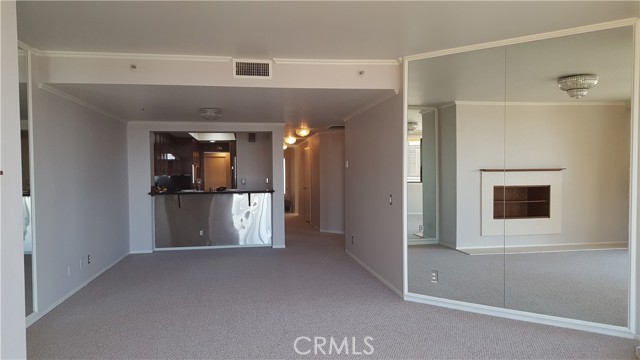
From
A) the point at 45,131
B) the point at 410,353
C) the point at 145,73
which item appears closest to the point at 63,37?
the point at 145,73

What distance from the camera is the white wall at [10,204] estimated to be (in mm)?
2039

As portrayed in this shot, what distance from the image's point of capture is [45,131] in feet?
11.7

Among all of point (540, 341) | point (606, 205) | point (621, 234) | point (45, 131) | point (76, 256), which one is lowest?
point (540, 341)

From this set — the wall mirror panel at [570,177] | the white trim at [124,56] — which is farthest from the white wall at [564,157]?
the white trim at [124,56]

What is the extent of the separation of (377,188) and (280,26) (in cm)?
242

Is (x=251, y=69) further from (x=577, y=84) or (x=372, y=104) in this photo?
(x=577, y=84)

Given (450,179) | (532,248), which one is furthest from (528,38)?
(532,248)

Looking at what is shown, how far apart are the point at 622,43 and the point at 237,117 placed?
4.77m

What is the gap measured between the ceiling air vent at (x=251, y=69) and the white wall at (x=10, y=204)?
5.98ft

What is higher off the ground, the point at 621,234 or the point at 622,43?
the point at 622,43

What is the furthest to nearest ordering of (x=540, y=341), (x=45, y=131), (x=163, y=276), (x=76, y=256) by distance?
1. (x=163, y=276)
2. (x=76, y=256)
3. (x=45, y=131)
4. (x=540, y=341)

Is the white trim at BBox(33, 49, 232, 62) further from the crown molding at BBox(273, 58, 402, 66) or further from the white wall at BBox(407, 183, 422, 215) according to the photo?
the white wall at BBox(407, 183, 422, 215)

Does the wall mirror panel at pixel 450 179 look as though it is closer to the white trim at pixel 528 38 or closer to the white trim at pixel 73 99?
Answer: the white trim at pixel 528 38

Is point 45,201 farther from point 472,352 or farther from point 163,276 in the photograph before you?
point 472,352
